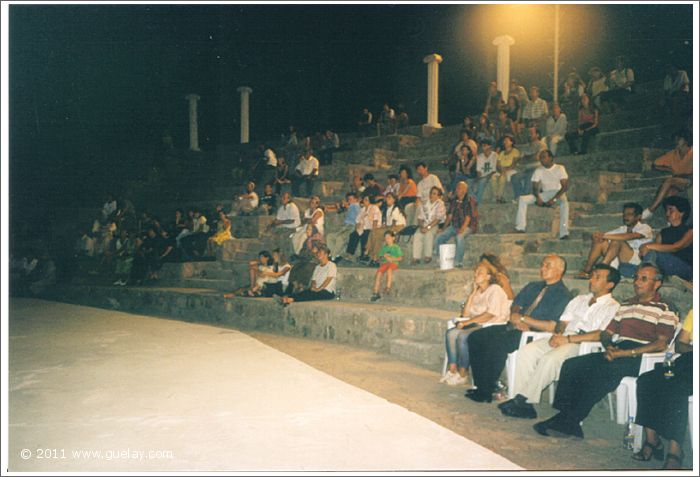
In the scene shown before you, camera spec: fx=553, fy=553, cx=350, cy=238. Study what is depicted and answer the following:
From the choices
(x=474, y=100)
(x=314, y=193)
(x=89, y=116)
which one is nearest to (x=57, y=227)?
(x=89, y=116)

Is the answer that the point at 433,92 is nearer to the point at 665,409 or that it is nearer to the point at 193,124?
the point at 193,124

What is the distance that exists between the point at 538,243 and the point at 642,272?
3.39m

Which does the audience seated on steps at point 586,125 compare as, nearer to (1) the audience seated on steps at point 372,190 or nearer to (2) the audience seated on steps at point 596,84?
(2) the audience seated on steps at point 596,84

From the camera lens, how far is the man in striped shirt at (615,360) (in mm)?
3783

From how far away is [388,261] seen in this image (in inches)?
307

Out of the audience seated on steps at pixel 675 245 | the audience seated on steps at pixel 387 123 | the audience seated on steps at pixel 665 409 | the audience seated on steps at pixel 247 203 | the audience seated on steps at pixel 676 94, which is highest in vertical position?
the audience seated on steps at pixel 387 123

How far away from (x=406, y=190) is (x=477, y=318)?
169 inches

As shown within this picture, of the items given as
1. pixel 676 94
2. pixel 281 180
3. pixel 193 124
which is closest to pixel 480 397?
pixel 676 94

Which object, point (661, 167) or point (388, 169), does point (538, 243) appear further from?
point (388, 169)

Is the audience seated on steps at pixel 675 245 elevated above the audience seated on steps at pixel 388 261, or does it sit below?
above

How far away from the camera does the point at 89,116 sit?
17.5m

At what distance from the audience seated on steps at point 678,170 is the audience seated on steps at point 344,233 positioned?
4467mm

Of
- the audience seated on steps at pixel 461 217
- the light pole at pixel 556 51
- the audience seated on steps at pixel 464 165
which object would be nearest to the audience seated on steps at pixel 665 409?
the audience seated on steps at pixel 461 217

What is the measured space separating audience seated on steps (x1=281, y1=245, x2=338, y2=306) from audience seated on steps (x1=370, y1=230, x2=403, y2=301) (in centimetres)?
65
